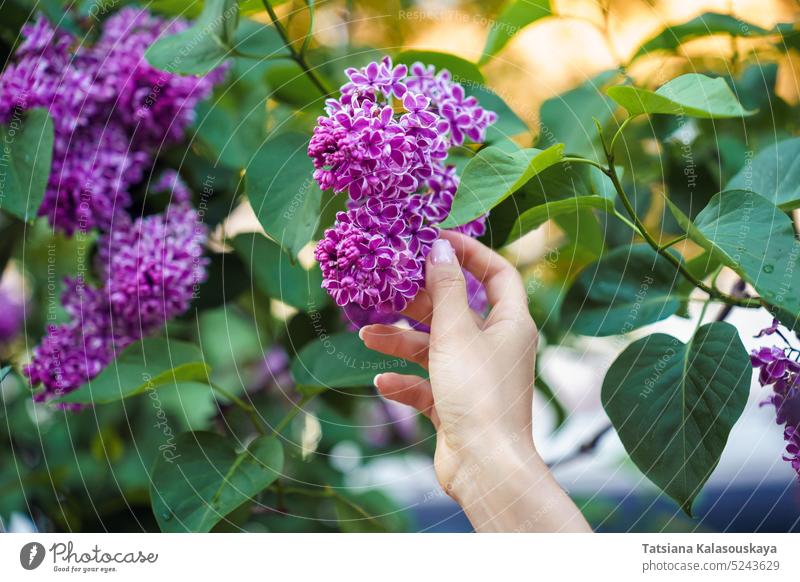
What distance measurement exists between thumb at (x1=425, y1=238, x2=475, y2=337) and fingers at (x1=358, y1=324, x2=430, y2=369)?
0.04m

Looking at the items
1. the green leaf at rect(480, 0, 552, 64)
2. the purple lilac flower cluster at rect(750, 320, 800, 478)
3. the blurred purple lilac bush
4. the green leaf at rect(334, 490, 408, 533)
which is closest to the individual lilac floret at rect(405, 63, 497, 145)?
the blurred purple lilac bush

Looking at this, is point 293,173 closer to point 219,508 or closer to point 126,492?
point 219,508

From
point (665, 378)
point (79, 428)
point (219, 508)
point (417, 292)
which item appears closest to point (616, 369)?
point (665, 378)

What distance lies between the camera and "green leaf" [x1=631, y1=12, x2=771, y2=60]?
1.70 feet

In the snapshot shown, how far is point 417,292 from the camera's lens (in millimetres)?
393

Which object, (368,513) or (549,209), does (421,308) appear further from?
(368,513)

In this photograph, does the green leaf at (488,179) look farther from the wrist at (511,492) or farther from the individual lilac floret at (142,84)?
the individual lilac floret at (142,84)

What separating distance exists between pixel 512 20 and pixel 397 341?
9.7 inches

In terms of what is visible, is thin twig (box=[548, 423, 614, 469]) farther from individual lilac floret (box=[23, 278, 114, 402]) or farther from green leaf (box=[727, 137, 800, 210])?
individual lilac floret (box=[23, 278, 114, 402])

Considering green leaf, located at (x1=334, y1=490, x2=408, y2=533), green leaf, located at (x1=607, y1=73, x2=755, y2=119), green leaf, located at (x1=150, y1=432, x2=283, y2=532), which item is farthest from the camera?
green leaf, located at (x1=334, y1=490, x2=408, y2=533)

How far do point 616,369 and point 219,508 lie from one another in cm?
26

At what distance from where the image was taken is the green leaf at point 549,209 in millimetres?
387

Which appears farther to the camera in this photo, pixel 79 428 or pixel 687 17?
pixel 79 428
